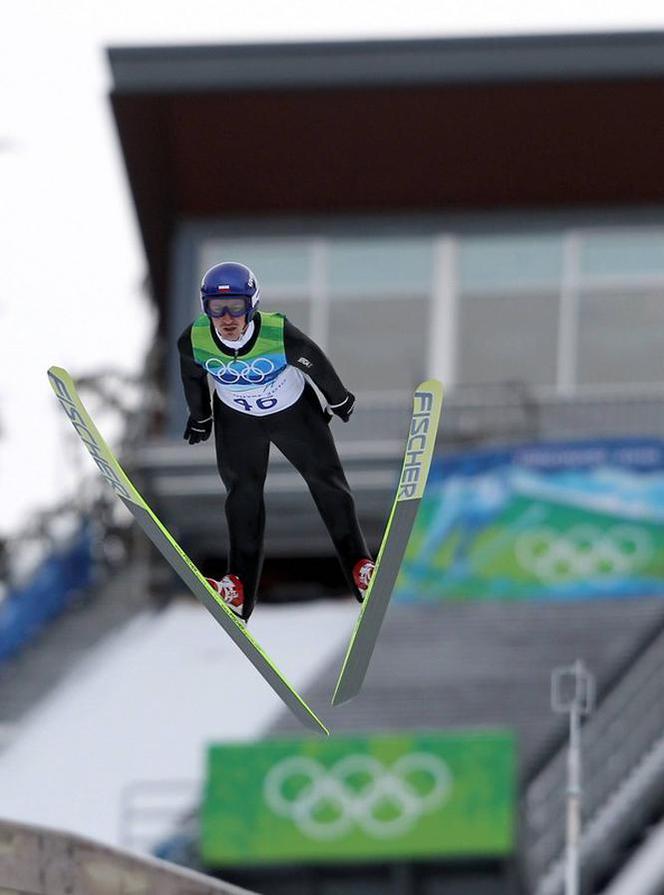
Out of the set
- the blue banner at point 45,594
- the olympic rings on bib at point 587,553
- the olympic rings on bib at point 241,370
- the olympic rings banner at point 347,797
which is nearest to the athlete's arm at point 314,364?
the olympic rings on bib at point 241,370

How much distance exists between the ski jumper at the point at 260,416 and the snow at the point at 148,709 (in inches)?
375

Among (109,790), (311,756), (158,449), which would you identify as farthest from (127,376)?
(311,756)

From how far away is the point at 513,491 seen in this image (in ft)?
82.3

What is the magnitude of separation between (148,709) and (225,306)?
13.9 meters

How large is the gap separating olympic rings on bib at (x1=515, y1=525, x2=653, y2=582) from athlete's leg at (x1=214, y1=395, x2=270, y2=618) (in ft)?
41.6

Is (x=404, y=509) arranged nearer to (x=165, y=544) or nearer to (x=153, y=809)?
(x=165, y=544)

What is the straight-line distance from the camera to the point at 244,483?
1205 centimetres

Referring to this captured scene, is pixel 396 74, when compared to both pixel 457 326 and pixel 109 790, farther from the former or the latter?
pixel 109 790

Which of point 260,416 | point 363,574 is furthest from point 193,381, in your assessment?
point 363,574

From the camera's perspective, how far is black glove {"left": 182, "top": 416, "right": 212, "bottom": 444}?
38.5 ft

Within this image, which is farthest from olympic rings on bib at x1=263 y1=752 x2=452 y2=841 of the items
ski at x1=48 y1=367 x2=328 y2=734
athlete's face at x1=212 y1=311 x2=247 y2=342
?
athlete's face at x1=212 y1=311 x2=247 y2=342

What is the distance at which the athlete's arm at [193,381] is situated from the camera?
1143 centimetres

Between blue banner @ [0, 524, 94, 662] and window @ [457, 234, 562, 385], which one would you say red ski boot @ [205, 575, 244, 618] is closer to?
blue banner @ [0, 524, 94, 662]

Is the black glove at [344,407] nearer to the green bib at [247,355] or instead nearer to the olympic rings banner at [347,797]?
the green bib at [247,355]
